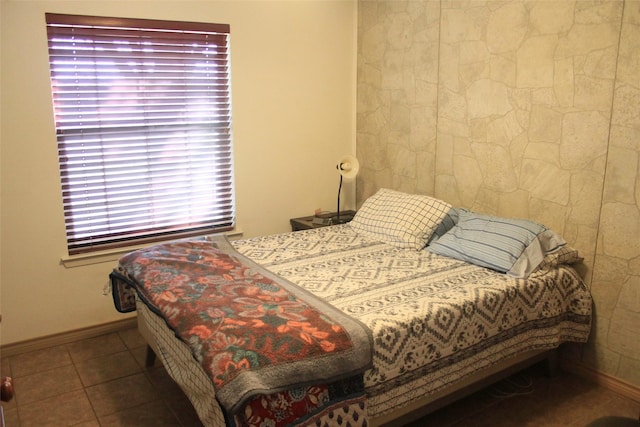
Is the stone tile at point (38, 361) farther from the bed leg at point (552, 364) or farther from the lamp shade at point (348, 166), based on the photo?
the bed leg at point (552, 364)

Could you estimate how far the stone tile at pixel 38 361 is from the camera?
300cm

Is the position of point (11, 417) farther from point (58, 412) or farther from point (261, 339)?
point (261, 339)

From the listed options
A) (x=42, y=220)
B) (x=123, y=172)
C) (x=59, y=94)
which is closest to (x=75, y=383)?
(x=42, y=220)

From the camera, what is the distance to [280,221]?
4.06 metres

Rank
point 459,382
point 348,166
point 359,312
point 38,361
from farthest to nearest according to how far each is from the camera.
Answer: point 348,166, point 38,361, point 459,382, point 359,312

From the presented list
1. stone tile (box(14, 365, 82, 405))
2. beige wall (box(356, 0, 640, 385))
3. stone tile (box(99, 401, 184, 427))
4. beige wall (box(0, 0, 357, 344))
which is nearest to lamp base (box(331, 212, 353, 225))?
beige wall (box(0, 0, 357, 344))

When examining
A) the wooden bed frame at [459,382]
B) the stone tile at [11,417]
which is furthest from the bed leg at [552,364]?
the stone tile at [11,417]

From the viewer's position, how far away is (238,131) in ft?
12.3

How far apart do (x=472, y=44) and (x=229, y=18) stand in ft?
5.31

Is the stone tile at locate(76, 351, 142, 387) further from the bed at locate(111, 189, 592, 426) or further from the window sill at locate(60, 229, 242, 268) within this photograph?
the window sill at locate(60, 229, 242, 268)

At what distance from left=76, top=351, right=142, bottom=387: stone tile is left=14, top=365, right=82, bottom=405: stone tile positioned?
0.15ft

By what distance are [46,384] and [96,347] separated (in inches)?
17.8

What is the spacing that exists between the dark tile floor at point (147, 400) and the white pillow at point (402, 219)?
937 mm

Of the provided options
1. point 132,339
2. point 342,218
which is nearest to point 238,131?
point 342,218
